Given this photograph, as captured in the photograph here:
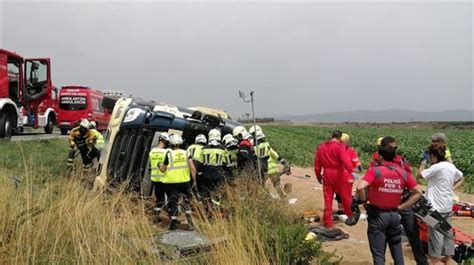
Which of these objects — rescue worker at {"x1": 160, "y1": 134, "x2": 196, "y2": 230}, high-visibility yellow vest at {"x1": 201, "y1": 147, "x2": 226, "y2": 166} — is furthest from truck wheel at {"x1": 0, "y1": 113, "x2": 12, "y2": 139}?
high-visibility yellow vest at {"x1": 201, "y1": 147, "x2": 226, "y2": 166}

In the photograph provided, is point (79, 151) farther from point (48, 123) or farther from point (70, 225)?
point (48, 123)

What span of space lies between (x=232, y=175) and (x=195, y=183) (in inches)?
27.4

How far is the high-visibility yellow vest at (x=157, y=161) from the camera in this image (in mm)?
7809

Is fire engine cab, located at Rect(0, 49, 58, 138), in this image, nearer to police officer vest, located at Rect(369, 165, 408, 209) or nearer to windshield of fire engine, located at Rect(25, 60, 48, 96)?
windshield of fire engine, located at Rect(25, 60, 48, 96)

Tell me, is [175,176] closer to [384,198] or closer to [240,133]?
[240,133]

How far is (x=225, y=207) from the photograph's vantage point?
6.91 metres

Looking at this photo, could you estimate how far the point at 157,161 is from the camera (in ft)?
25.7

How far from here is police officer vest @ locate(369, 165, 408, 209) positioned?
5188mm

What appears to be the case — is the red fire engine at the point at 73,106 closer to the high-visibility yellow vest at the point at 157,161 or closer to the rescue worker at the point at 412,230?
the high-visibility yellow vest at the point at 157,161

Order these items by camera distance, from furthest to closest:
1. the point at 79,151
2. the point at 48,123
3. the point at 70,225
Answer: the point at 48,123 < the point at 79,151 < the point at 70,225

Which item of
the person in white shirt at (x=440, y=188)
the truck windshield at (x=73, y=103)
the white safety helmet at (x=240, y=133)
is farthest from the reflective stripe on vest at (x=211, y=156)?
the truck windshield at (x=73, y=103)

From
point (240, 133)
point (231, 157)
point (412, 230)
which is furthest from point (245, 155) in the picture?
point (412, 230)

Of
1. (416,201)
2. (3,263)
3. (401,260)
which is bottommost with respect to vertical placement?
(401,260)

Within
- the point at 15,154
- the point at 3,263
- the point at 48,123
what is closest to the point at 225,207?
the point at 3,263
